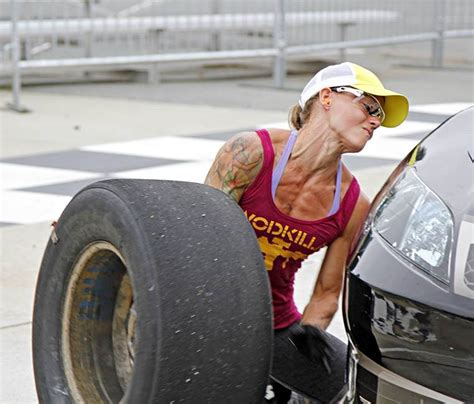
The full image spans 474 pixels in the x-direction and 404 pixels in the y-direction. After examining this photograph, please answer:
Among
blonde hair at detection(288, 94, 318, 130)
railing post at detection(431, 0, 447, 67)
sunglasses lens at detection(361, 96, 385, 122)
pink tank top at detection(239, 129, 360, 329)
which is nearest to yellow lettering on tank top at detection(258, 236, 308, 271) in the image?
pink tank top at detection(239, 129, 360, 329)

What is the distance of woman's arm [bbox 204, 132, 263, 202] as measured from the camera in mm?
3273

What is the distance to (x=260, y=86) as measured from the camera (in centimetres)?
1164

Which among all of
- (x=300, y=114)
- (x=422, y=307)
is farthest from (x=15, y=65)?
(x=422, y=307)

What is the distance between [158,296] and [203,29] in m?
9.50

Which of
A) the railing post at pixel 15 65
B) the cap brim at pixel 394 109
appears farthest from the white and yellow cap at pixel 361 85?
the railing post at pixel 15 65

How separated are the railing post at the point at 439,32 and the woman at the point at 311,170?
10.3 meters

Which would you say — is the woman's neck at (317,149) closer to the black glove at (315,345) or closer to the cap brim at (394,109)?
the cap brim at (394,109)

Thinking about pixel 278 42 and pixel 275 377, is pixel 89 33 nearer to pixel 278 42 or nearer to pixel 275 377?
pixel 278 42

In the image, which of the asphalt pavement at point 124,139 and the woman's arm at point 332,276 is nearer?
the woman's arm at point 332,276

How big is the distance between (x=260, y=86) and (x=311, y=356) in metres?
8.39

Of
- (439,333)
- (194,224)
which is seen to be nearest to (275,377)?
(194,224)

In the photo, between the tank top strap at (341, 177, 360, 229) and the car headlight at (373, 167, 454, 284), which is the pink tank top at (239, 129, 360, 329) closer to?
the tank top strap at (341, 177, 360, 229)

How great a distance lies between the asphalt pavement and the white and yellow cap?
1380mm

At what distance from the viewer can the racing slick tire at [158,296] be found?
2.62m
